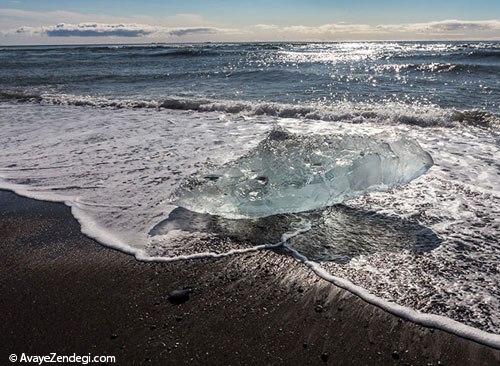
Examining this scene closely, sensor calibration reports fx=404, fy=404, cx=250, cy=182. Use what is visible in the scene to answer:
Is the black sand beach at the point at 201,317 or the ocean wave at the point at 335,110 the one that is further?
the ocean wave at the point at 335,110

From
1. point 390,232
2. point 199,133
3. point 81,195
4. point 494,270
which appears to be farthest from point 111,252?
point 199,133

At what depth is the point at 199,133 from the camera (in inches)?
314

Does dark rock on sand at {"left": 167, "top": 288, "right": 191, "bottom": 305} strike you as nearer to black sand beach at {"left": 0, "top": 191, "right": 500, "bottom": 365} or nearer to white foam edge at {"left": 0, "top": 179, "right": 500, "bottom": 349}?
black sand beach at {"left": 0, "top": 191, "right": 500, "bottom": 365}

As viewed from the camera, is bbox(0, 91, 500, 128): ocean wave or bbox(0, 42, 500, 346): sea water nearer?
bbox(0, 42, 500, 346): sea water

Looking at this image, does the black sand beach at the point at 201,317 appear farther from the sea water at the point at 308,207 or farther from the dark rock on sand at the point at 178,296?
the sea water at the point at 308,207

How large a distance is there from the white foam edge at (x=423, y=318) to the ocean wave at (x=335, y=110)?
666 cm

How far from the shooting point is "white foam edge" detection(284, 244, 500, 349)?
2451 mm

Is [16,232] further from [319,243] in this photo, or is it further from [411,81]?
[411,81]

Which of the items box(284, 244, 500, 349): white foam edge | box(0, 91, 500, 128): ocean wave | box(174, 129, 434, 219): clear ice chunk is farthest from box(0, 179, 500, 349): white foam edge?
box(0, 91, 500, 128): ocean wave

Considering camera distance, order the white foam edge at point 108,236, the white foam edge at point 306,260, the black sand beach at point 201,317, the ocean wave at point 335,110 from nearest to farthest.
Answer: the black sand beach at point 201,317, the white foam edge at point 306,260, the white foam edge at point 108,236, the ocean wave at point 335,110

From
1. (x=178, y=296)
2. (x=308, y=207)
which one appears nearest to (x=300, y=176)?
(x=308, y=207)

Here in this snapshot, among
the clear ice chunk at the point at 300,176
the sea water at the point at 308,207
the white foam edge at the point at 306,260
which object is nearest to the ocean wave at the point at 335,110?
the sea water at the point at 308,207

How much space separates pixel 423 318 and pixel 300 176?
2.00m

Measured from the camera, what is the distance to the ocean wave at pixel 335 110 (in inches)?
343
